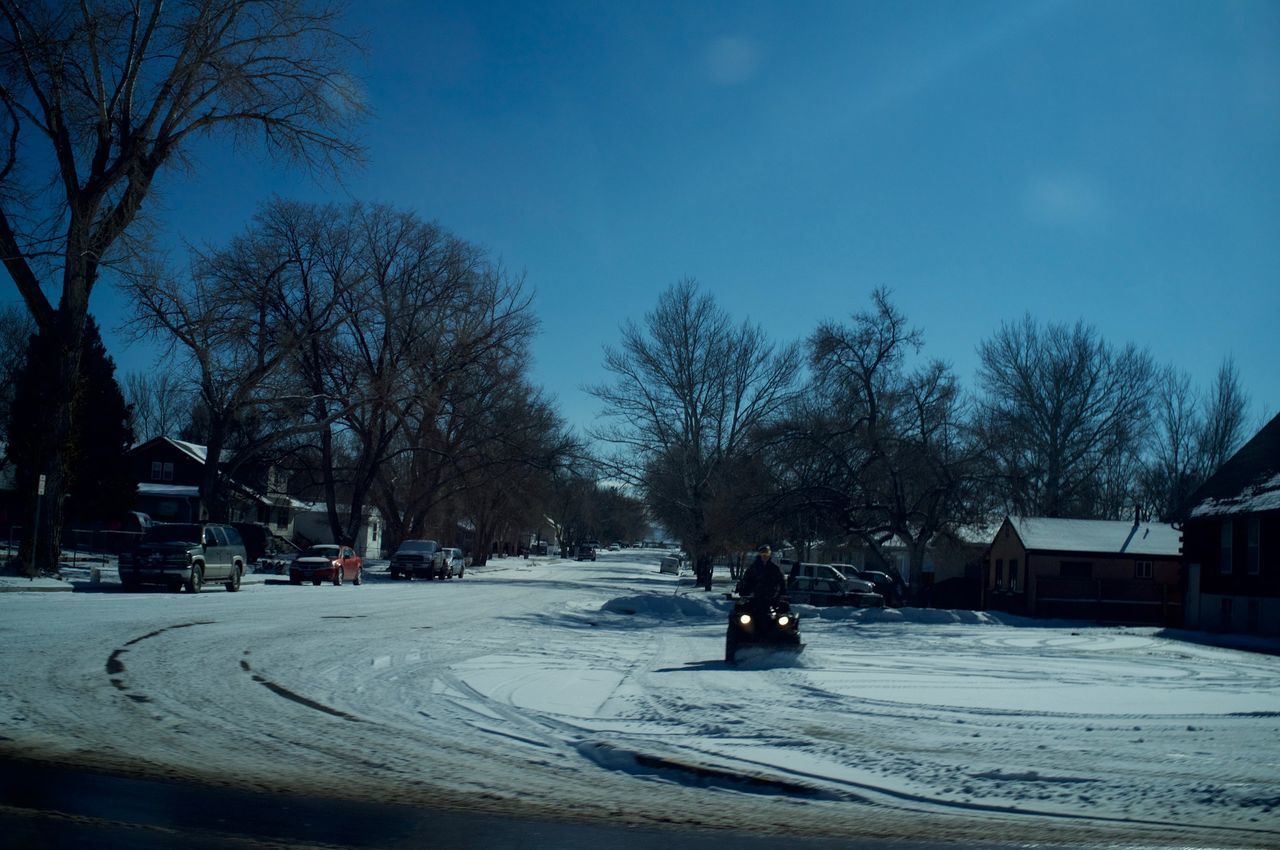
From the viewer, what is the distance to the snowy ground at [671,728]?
723 cm

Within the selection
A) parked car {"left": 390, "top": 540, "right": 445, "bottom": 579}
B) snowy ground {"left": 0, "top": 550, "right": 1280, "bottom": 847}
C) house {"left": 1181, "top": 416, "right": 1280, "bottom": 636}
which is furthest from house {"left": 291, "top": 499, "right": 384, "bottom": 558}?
snowy ground {"left": 0, "top": 550, "right": 1280, "bottom": 847}

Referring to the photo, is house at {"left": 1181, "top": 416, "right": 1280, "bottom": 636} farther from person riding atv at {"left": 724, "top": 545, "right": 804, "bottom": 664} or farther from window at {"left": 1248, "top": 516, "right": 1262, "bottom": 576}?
person riding atv at {"left": 724, "top": 545, "right": 804, "bottom": 664}

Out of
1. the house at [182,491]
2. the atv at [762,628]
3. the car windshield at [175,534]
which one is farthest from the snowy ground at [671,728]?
the house at [182,491]

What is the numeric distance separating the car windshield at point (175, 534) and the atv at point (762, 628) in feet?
67.8

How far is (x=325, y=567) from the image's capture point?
41.3 metres

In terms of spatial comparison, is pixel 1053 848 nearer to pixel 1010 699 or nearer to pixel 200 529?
pixel 1010 699

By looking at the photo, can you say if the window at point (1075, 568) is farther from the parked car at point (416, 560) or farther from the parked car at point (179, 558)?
the parked car at point (179, 558)

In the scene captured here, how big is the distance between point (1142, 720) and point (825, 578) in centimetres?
2811

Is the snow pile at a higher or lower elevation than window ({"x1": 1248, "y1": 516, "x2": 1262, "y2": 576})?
lower

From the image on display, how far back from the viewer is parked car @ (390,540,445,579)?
51125 mm

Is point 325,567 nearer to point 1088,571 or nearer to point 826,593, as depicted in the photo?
point 826,593

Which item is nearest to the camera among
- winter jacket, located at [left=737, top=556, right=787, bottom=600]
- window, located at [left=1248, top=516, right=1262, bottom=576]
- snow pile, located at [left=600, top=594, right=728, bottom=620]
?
winter jacket, located at [left=737, top=556, right=787, bottom=600]

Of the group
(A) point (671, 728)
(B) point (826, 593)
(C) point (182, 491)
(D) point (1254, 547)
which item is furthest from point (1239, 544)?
(C) point (182, 491)

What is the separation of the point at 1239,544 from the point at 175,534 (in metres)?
32.6
